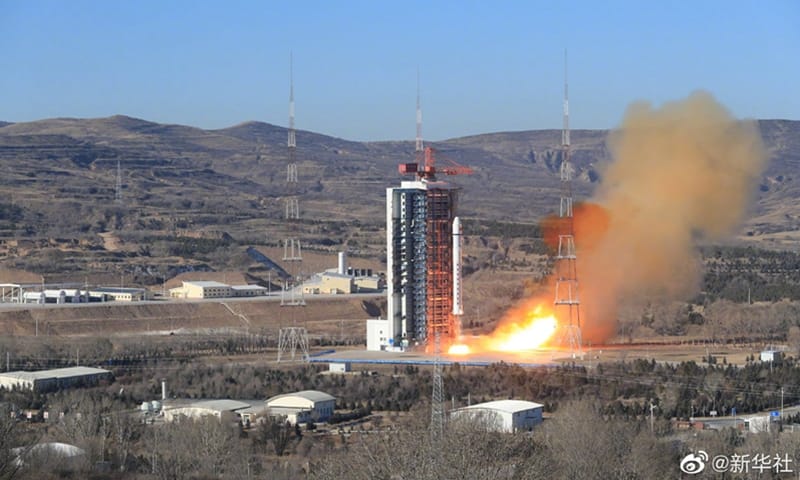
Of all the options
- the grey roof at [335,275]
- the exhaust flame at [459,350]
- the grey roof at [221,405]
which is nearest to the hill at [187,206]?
the exhaust flame at [459,350]

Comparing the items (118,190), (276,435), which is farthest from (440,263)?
(118,190)

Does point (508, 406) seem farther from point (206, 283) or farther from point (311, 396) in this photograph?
point (206, 283)

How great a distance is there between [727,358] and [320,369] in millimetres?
16201

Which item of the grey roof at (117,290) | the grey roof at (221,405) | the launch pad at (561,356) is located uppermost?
Answer: the grey roof at (117,290)

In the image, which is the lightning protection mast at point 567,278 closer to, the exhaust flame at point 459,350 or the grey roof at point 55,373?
the exhaust flame at point 459,350

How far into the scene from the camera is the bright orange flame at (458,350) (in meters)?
66.7

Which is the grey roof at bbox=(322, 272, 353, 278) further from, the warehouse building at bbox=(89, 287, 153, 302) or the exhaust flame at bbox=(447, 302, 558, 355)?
the exhaust flame at bbox=(447, 302, 558, 355)

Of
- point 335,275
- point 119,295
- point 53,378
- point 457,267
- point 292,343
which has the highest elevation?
point 457,267

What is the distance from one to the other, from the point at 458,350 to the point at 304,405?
1567 cm

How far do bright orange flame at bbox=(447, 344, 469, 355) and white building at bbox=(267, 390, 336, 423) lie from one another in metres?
13.4

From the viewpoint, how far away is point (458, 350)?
67.2 metres

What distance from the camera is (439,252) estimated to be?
6738 cm

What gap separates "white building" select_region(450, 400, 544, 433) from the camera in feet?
150

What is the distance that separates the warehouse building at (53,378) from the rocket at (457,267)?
14.5 meters
